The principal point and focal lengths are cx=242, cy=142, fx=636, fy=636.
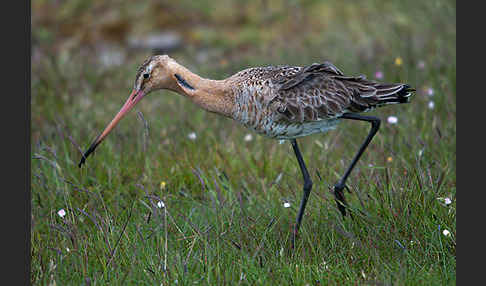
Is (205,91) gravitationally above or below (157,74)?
below

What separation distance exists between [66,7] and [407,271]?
7357mm

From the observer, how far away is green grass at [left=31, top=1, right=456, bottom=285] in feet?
12.7

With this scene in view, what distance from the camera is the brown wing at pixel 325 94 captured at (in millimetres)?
4129

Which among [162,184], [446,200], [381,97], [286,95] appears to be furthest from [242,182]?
[446,200]

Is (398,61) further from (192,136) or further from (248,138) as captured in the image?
(192,136)

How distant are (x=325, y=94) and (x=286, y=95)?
0.87 ft

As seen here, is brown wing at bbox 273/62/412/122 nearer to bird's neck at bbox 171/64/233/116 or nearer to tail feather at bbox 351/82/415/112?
tail feather at bbox 351/82/415/112

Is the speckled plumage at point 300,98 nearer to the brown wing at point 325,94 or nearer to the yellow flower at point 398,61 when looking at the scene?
the brown wing at point 325,94

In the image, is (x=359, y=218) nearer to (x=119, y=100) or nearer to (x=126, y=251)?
(x=126, y=251)

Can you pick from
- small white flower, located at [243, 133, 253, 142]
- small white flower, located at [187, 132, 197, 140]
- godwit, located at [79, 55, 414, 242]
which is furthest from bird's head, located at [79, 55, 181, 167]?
small white flower, located at [243, 133, 253, 142]

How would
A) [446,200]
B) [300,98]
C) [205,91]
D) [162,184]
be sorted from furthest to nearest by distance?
1. [162,184]
2. [205,91]
3. [300,98]
4. [446,200]

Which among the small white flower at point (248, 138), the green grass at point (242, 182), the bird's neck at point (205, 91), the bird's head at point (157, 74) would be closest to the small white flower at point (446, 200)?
→ the green grass at point (242, 182)

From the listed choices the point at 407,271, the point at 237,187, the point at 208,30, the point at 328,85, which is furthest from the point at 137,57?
the point at 407,271

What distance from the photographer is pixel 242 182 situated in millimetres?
5211
